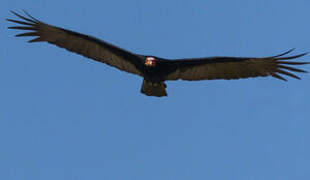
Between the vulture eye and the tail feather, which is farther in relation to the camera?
the tail feather

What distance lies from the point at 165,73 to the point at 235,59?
1.79 metres

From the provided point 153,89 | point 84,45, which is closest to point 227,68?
point 153,89

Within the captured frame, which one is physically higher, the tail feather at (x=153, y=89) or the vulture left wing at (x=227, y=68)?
the vulture left wing at (x=227, y=68)

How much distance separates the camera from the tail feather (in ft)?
63.7

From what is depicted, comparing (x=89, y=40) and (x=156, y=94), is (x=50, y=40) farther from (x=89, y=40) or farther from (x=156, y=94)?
(x=156, y=94)

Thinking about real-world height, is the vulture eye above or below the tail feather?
above

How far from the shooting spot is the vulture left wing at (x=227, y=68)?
1886 centimetres

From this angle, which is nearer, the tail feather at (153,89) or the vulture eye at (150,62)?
the vulture eye at (150,62)

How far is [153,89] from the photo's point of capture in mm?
19453

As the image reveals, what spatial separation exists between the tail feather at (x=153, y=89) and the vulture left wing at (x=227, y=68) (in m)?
0.27

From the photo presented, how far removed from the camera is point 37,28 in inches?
760

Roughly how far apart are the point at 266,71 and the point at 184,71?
2.08 metres

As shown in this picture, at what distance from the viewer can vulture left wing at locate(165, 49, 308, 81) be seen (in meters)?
18.9

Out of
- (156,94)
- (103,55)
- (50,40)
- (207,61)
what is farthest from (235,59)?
(50,40)
